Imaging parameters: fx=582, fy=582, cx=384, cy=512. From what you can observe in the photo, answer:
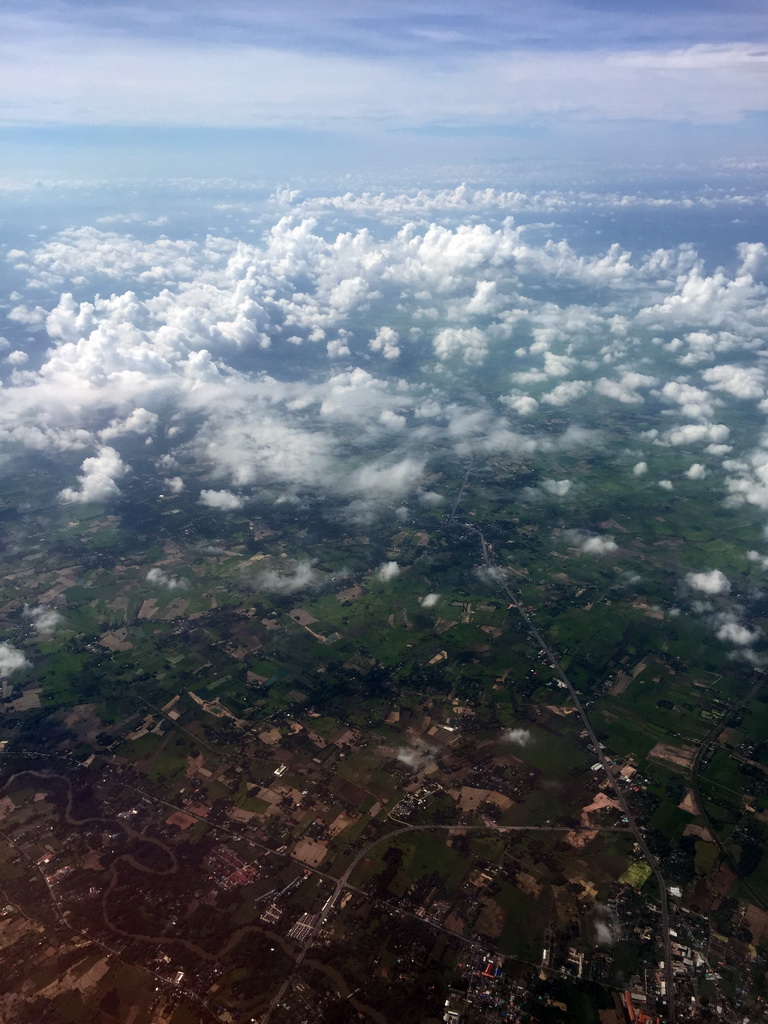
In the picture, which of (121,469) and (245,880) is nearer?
(245,880)

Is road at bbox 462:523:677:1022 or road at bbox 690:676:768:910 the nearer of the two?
road at bbox 462:523:677:1022

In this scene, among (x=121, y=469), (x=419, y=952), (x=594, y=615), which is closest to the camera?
(x=419, y=952)

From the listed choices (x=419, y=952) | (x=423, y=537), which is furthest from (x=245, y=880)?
(x=423, y=537)

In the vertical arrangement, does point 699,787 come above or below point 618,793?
above

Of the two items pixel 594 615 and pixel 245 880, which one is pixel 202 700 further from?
pixel 594 615

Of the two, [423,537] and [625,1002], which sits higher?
[625,1002]

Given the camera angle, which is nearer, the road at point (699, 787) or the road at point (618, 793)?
the road at point (618, 793)

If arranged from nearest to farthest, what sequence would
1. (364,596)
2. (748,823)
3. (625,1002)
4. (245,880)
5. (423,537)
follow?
(625,1002) → (245,880) → (748,823) → (364,596) → (423,537)

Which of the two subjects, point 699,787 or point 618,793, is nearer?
point 618,793
